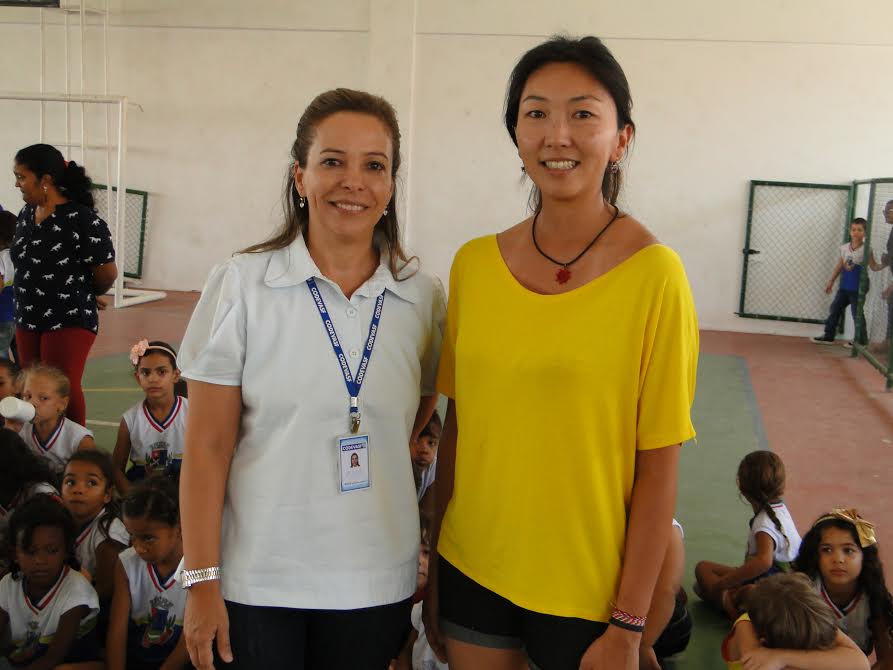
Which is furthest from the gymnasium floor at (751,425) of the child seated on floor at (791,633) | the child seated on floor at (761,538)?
the child seated on floor at (791,633)

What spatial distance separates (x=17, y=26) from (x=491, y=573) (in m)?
13.6

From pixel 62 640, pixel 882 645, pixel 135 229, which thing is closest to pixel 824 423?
pixel 882 645

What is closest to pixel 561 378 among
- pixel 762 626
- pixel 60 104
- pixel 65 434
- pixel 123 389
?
pixel 762 626

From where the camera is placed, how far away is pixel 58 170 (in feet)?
14.5

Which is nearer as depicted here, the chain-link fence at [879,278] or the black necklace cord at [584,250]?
the black necklace cord at [584,250]

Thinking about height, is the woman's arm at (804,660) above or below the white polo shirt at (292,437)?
below

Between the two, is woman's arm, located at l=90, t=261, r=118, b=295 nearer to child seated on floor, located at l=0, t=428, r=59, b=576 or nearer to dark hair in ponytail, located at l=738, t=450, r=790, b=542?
child seated on floor, located at l=0, t=428, r=59, b=576

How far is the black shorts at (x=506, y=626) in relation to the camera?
4.99 feet

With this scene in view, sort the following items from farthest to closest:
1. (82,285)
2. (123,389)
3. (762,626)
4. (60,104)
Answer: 1. (60,104)
2. (123,389)
3. (82,285)
4. (762,626)

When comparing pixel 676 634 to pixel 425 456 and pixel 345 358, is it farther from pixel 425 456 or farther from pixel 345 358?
pixel 345 358

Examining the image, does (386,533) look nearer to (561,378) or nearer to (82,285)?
(561,378)

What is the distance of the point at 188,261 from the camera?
42.1ft

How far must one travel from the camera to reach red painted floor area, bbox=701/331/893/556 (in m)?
4.85

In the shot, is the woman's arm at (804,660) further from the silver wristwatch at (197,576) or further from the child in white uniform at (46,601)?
the child in white uniform at (46,601)
